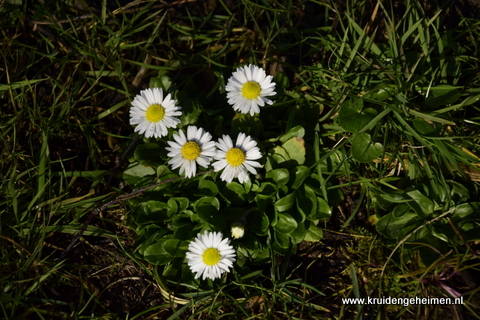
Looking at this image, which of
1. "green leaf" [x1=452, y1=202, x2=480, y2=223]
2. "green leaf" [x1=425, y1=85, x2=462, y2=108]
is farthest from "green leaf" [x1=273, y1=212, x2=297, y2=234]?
"green leaf" [x1=425, y1=85, x2=462, y2=108]

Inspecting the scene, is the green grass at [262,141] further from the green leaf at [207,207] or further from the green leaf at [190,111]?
the green leaf at [207,207]

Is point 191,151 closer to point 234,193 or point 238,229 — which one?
point 234,193

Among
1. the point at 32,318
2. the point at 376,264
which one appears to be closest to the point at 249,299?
the point at 376,264

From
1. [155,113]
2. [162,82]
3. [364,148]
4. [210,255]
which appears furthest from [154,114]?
[364,148]

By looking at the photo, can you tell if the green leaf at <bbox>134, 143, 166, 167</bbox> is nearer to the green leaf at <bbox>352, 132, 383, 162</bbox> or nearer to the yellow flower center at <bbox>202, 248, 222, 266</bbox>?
the yellow flower center at <bbox>202, 248, 222, 266</bbox>

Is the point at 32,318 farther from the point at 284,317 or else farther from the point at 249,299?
the point at 284,317

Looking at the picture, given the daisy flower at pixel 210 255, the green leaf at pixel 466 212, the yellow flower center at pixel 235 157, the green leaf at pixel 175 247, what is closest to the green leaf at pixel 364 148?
the green leaf at pixel 466 212

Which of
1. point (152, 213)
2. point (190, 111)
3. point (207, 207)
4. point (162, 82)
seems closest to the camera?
point (207, 207)
